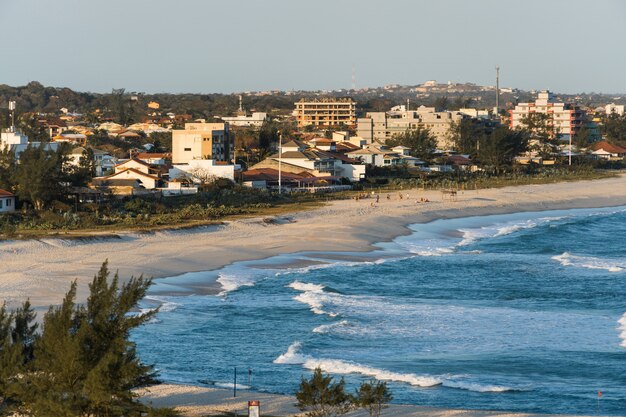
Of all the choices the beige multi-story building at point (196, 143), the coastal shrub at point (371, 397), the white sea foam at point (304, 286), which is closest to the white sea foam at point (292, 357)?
the coastal shrub at point (371, 397)

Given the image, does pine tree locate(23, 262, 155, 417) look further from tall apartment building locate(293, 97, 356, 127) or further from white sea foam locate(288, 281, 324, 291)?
tall apartment building locate(293, 97, 356, 127)

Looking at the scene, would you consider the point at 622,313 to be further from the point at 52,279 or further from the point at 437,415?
the point at 52,279

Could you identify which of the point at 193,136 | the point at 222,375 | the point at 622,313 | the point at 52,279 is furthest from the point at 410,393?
the point at 193,136

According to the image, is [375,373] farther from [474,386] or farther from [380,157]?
[380,157]

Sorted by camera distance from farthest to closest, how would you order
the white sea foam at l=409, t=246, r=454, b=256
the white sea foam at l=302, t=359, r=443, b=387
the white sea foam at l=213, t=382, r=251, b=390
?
the white sea foam at l=409, t=246, r=454, b=256 → the white sea foam at l=302, t=359, r=443, b=387 → the white sea foam at l=213, t=382, r=251, b=390

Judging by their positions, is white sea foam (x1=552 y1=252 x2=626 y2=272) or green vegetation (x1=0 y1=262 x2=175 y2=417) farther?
white sea foam (x1=552 y1=252 x2=626 y2=272)

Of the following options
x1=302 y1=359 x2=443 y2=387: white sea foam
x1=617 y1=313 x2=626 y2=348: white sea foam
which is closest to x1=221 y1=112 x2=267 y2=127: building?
x1=617 y1=313 x2=626 y2=348: white sea foam
